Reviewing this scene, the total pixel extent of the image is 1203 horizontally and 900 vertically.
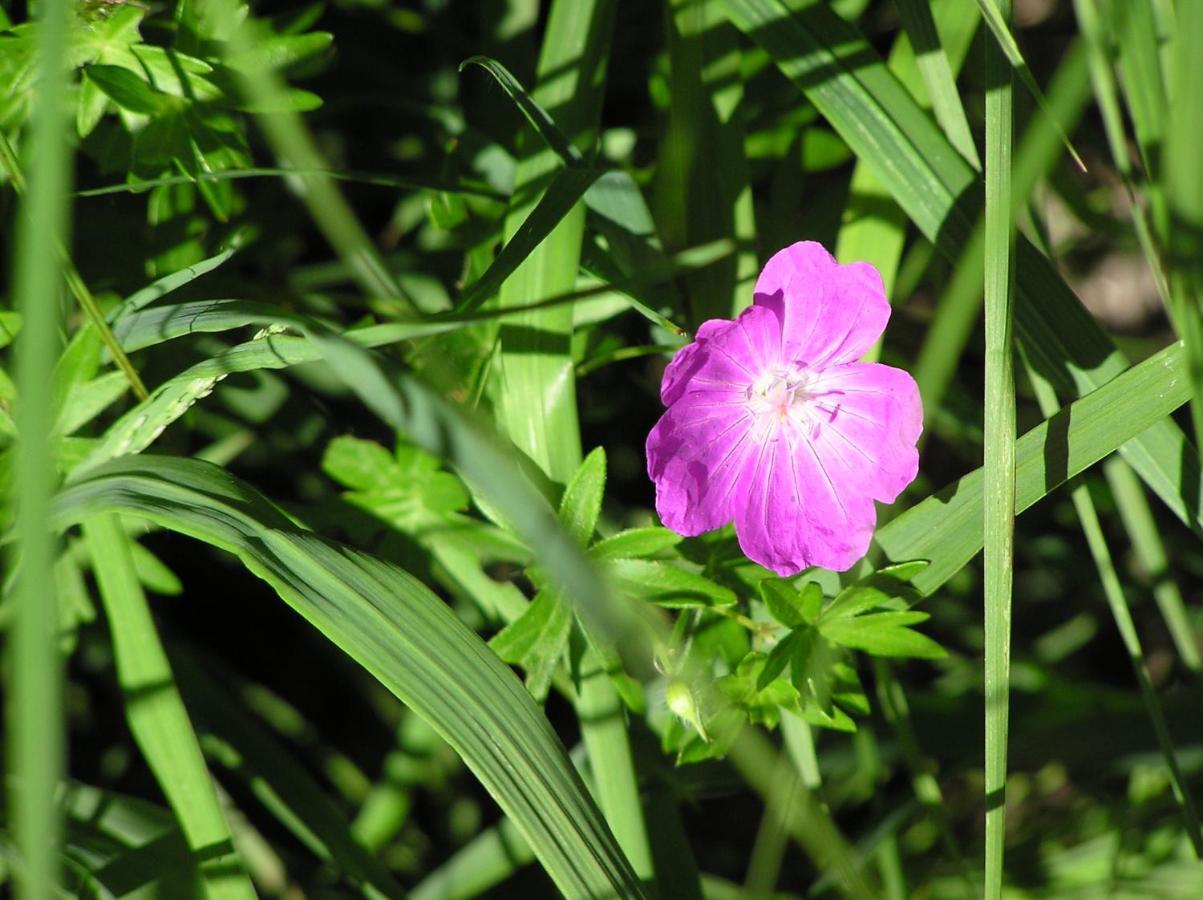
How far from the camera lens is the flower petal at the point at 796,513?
1.11 meters

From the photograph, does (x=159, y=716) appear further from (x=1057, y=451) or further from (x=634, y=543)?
(x=1057, y=451)

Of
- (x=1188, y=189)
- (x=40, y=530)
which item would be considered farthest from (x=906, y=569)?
(x=40, y=530)

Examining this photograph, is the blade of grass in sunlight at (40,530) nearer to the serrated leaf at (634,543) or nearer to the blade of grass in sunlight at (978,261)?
the serrated leaf at (634,543)

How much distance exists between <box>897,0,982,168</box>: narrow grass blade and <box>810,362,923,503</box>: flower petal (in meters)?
0.35

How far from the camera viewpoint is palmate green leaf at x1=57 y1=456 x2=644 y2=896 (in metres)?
1.02

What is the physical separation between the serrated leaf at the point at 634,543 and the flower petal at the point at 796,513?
9 cm

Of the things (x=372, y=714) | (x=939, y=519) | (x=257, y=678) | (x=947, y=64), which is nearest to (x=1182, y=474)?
(x=939, y=519)

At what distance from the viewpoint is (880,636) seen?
1.15m

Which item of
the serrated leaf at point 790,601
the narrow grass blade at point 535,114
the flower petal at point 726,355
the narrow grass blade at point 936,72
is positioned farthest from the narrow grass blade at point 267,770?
the narrow grass blade at point 936,72

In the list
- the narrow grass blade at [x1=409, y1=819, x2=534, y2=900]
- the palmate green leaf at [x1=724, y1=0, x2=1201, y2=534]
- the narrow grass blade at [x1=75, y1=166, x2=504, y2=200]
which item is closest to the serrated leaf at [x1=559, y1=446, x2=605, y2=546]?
the narrow grass blade at [x1=75, y1=166, x2=504, y2=200]

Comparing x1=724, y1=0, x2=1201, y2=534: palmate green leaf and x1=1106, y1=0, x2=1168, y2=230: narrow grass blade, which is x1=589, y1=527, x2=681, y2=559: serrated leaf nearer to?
x1=724, y1=0, x2=1201, y2=534: palmate green leaf

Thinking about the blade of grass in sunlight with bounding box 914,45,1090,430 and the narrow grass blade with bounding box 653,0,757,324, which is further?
the narrow grass blade with bounding box 653,0,757,324

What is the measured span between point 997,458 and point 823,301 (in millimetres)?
271

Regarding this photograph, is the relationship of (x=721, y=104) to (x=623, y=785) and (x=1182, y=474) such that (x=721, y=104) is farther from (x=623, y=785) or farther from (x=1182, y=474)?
(x=623, y=785)
